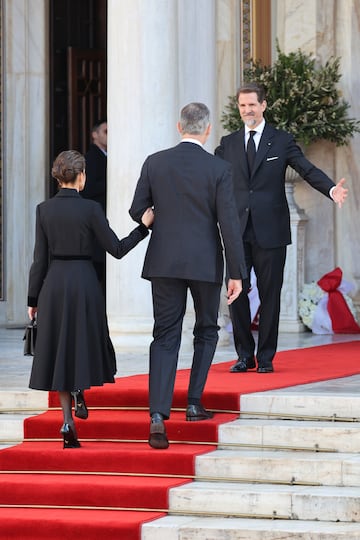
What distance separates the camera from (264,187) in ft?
30.3

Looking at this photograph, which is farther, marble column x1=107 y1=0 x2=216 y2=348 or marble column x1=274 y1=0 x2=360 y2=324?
marble column x1=274 y1=0 x2=360 y2=324

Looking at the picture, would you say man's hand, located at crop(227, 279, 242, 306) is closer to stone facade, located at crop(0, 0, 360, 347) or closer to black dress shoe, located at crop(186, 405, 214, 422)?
black dress shoe, located at crop(186, 405, 214, 422)

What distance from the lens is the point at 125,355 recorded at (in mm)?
10617

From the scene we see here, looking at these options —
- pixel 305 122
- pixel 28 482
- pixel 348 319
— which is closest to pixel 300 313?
pixel 348 319

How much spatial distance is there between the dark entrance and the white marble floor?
2.48 metres

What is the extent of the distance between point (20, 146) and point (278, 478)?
26.0ft

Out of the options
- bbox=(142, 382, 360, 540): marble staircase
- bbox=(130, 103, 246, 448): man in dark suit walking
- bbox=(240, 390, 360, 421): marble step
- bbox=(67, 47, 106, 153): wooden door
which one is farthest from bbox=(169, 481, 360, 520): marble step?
bbox=(67, 47, 106, 153): wooden door

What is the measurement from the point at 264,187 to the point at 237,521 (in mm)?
2893

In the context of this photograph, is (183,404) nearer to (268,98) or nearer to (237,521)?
(237,521)

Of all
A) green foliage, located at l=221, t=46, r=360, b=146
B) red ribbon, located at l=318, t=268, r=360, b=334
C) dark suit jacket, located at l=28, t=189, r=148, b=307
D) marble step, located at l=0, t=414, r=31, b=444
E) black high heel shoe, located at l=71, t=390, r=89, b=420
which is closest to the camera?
dark suit jacket, located at l=28, t=189, r=148, b=307

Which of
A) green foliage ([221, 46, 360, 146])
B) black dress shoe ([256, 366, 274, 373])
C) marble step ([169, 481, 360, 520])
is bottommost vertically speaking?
marble step ([169, 481, 360, 520])

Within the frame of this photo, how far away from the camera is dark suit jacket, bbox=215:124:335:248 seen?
30.2 ft

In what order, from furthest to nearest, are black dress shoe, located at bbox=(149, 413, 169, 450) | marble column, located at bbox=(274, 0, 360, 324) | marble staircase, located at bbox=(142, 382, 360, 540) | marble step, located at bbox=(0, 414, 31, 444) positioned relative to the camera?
marble column, located at bbox=(274, 0, 360, 324)
marble step, located at bbox=(0, 414, 31, 444)
black dress shoe, located at bbox=(149, 413, 169, 450)
marble staircase, located at bbox=(142, 382, 360, 540)

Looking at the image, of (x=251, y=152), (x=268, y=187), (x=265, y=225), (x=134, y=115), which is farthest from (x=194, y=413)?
(x=134, y=115)
